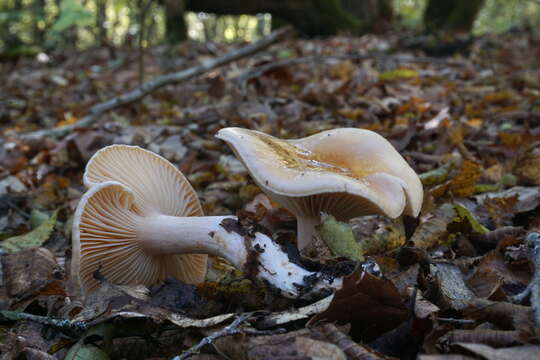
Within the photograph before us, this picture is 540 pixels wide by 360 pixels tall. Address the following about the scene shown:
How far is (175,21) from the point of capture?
11234 mm

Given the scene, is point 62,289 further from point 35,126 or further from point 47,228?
point 35,126

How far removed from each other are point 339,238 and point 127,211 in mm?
1074

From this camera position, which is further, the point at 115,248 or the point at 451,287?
the point at 115,248

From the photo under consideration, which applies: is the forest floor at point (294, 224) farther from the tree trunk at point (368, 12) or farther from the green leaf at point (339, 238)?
the tree trunk at point (368, 12)

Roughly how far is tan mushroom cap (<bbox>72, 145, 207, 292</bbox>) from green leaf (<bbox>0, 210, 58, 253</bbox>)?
2.15 feet

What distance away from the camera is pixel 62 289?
2.21 metres

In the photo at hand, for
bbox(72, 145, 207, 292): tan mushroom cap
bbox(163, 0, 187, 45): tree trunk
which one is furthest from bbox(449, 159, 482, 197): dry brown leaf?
bbox(163, 0, 187, 45): tree trunk

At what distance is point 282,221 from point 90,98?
5258 mm

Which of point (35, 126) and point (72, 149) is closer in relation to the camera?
point (72, 149)

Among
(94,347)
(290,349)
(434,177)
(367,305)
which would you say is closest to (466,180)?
(434,177)

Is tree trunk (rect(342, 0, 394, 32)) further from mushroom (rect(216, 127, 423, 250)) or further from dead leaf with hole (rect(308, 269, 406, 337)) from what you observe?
dead leaf with hole (rect(308, 269, 406, 337))

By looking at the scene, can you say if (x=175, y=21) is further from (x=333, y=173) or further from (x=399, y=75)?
(x=333, y=173)

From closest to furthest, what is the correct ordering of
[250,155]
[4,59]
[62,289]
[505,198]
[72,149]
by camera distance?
[250,155] → [62,289] → [505,198] → [72,149] → [4,59]

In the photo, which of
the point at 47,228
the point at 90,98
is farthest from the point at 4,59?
the point at 47,228
